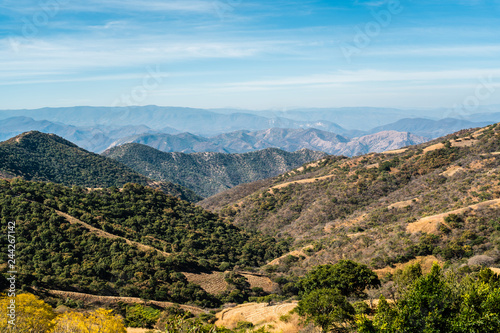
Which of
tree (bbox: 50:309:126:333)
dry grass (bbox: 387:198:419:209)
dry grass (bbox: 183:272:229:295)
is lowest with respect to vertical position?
dry grass (bbox: 183:272:229:295)

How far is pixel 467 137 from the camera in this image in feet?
266

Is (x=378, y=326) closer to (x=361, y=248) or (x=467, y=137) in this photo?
(x=361, y=248)

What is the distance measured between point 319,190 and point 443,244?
45.6 metres

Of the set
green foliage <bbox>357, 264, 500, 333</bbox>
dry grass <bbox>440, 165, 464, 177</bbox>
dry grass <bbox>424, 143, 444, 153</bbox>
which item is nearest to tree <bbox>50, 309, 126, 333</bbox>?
green foliage <bbox>357, 264, 500, 333</bbox>

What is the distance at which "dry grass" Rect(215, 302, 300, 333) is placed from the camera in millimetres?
22453

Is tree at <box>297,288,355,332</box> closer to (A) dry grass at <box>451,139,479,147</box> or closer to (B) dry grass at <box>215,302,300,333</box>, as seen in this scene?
(B) dry grass at <box>215,302,300,333</box>

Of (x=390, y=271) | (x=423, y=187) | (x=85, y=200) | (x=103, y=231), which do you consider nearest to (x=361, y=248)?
(x=390, y=271)

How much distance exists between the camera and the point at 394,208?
55156mm

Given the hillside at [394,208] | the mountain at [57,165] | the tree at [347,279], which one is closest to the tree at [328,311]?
the tree at [347,279]

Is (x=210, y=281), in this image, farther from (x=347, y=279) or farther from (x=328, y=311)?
(x=328, y=311)

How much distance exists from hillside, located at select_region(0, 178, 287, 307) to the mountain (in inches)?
2313

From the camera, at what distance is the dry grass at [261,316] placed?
73.7 ft

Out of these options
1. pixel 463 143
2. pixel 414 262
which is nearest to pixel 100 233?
pixel 414 262

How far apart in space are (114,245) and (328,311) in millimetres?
29622
